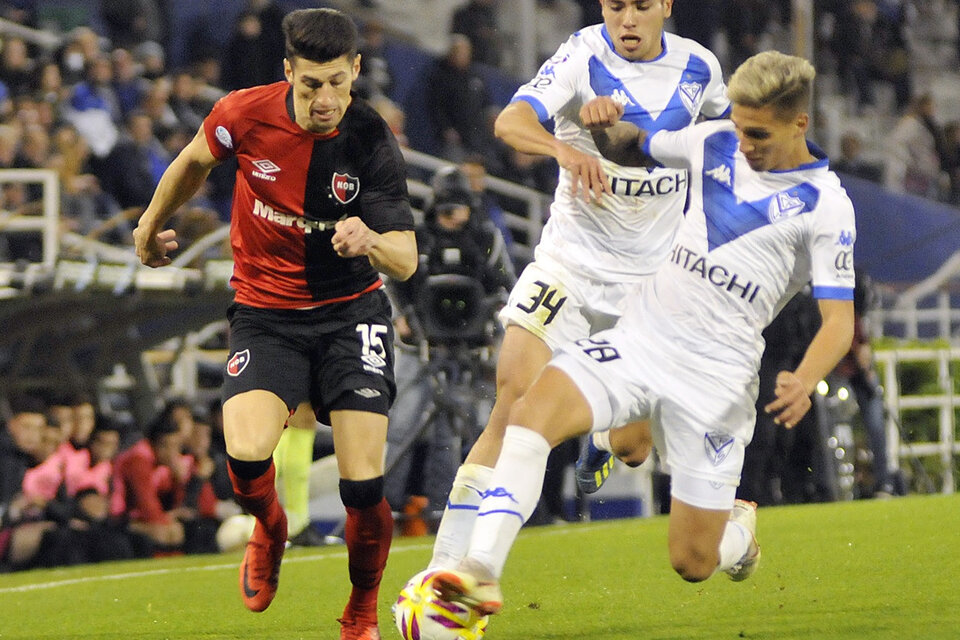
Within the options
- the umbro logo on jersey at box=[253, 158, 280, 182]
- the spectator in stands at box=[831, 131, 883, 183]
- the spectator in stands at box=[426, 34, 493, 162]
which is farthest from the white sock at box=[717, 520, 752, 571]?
the spectator in stands at box=[831, 131, 883, 183]

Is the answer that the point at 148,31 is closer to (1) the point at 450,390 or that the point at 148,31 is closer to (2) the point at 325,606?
(1) the point at 450,390

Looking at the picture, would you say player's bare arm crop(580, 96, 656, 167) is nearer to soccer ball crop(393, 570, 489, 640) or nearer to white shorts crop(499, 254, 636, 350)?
white shorts crop(499, 254, 636, 350)

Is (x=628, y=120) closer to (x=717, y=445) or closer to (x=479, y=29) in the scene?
(x=717, y=445)

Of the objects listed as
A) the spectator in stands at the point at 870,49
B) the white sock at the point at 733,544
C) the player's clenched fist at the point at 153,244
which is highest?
the player's clenched fist at the point at 153,244

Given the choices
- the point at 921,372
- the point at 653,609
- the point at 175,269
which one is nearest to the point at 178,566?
the point at 175,269

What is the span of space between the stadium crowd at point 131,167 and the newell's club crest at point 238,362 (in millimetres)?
4898

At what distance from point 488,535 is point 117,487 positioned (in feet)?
20.6

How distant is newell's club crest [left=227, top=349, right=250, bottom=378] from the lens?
5.57 meters

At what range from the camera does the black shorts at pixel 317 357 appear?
5543mm

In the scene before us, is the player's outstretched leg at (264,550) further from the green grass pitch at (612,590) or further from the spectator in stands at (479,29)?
the spectator in stands at (479,29)

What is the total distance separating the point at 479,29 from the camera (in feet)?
50.0

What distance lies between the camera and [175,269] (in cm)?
1056

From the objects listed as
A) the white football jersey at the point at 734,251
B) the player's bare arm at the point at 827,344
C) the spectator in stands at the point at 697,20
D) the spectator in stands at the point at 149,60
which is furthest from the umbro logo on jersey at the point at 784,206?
the spectator in stands at the point at 697,20

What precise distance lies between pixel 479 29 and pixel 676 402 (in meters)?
10.7
